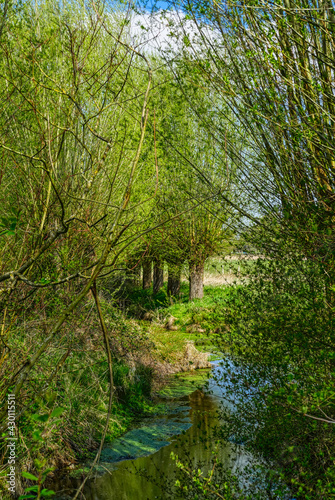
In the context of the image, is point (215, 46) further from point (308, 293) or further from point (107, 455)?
point (107, 455)

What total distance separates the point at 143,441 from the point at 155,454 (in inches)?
21.0

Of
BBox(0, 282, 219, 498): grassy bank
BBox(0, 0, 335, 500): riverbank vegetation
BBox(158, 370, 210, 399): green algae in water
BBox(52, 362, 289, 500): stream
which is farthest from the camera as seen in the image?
BBox(158, 370, 210, 399): green algae in water

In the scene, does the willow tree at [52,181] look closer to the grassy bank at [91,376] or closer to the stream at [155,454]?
the grassy bank at [91,376]

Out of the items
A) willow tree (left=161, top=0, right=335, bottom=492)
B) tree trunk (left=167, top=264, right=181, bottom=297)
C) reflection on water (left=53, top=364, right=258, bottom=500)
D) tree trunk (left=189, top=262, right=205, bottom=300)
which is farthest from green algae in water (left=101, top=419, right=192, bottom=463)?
tree trunk (left=167, top=264, right=181, bottom=297)

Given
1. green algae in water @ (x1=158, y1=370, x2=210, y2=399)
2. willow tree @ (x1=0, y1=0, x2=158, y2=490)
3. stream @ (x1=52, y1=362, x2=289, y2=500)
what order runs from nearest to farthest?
willow tree @ (x1=0, y1=0, x2=158, y2=490), stream @ (x1=52, y1=362, x2=289, y2=500), green algae in water @ (x1=158, y1=370, x2=210, y2=399)

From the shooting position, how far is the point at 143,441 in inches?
301

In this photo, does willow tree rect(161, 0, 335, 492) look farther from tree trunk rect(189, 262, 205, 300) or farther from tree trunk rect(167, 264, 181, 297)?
tree trunk rect(167, 264, 181, 297)

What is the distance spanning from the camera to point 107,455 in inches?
278

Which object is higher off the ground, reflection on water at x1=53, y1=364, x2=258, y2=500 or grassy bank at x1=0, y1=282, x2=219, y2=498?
grassy bank at x1=0, y1=282, x2=219, y2=498

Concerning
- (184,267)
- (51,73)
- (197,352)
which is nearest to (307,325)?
(51,73)

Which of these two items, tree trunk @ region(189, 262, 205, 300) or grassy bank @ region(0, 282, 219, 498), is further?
tree trunk @ region(189, 262, 205, 300)

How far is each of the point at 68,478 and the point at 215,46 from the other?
241 inches

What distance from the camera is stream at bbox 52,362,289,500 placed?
5859 millimetres

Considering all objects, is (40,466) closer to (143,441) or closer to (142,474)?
(142,474)
